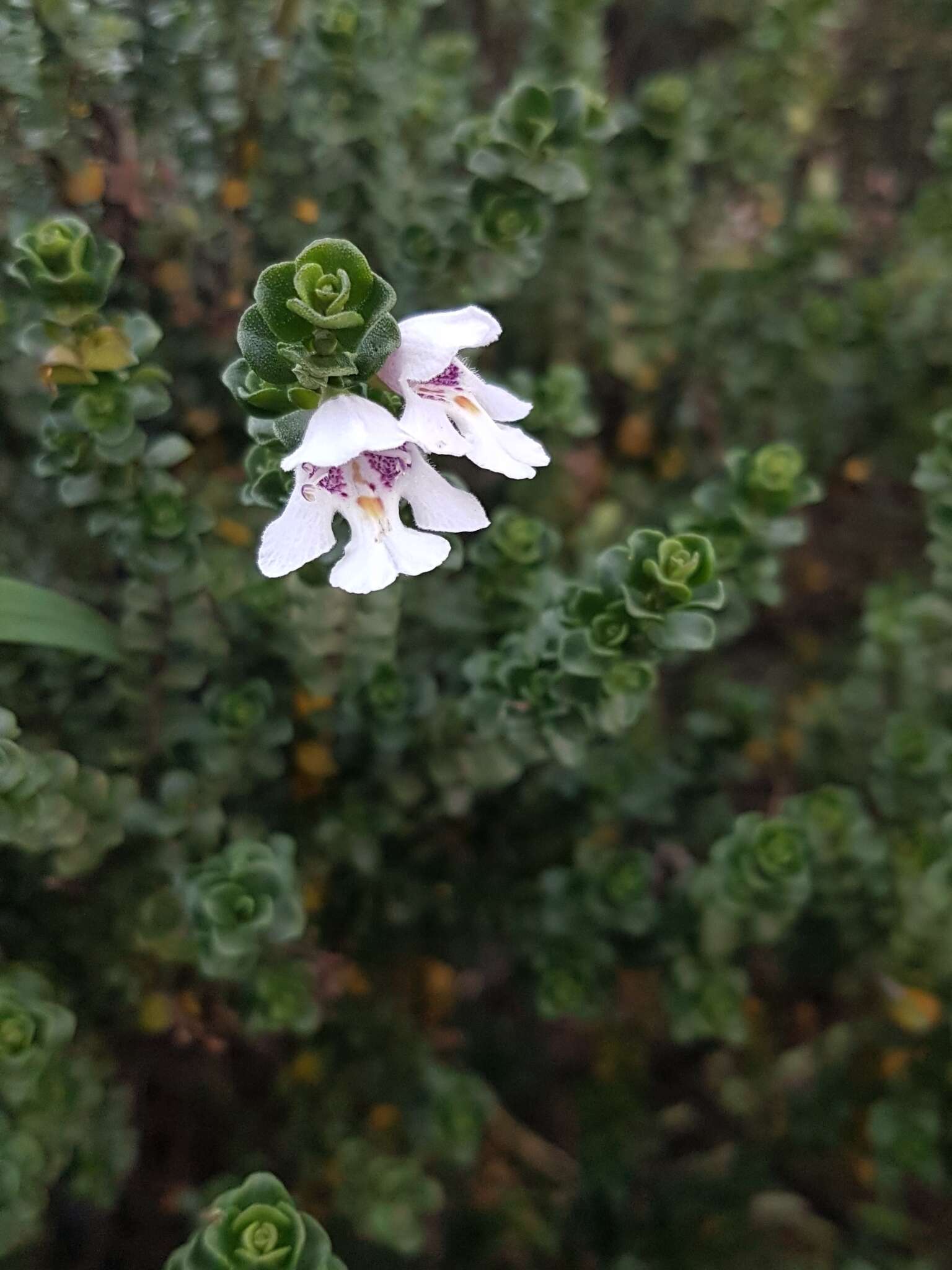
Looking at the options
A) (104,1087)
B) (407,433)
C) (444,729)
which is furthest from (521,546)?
(104,1087)

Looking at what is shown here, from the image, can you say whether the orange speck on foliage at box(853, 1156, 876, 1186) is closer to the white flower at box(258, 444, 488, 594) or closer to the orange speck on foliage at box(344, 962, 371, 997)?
the orange speck on foliage at box(344, 962, 371, 997)

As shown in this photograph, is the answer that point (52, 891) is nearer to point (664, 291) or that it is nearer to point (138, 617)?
point (138, 617)

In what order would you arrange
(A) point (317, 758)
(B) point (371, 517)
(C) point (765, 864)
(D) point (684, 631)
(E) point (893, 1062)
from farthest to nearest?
(E) point (893, 1062), (A) point (317, 758), (C) point (765, 864), (D) point (684, 631), (B) point (371, 517)

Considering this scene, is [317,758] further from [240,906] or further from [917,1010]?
[917,1010]

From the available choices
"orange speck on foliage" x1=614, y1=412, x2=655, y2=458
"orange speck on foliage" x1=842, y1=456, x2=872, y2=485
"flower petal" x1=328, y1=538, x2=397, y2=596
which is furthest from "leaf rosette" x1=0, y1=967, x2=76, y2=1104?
"orange speck on foliage" x1=842, y1=456, x2=872, y2=485

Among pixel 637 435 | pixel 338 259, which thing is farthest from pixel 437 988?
pixel 338 259

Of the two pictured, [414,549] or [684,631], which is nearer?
[414,549]

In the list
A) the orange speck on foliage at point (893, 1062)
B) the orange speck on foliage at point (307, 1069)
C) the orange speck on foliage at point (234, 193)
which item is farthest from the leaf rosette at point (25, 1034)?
the orange speck on foliage at point (893, 1062)

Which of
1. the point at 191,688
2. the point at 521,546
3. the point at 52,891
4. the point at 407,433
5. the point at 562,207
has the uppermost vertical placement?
the point at 407,433
